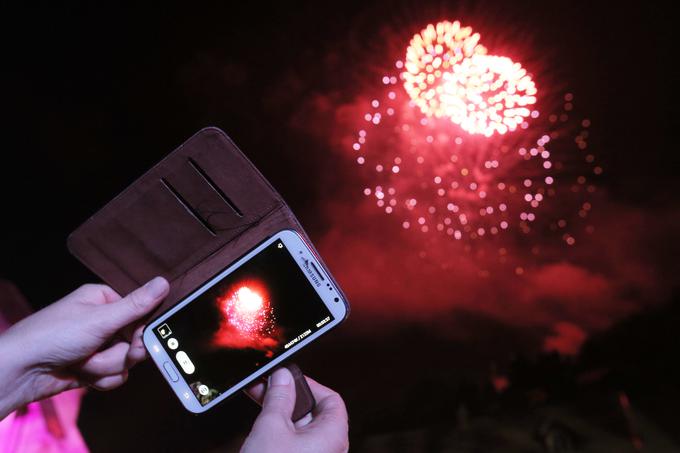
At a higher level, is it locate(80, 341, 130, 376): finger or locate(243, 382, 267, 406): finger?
locate(80, 341, 130, 376): finger

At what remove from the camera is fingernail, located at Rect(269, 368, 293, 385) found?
1.09 metres

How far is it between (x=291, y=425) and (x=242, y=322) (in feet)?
0.95

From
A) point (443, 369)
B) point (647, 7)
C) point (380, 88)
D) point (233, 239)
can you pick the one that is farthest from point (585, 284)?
point (233, 239)

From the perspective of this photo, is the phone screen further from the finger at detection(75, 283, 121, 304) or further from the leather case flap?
the finger at detection(75, 283, 121, 304)

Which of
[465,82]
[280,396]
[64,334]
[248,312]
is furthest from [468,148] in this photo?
[64,334]

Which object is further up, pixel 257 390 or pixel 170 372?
pixel 170 372

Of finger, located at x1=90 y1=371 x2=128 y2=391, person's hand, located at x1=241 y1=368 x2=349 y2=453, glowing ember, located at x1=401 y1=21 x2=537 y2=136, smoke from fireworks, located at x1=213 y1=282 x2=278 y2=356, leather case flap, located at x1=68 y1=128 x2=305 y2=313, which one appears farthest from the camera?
glowing ember, located at x1=401 y1=21 x2=537 y2=136

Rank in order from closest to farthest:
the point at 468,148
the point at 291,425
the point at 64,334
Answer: the point at 291,425
the point at 64,334
the point at 468,148

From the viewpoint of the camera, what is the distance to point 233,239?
1.13 meters

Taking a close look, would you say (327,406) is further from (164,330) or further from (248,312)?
(164,330)

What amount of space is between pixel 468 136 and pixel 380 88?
2.66 ft

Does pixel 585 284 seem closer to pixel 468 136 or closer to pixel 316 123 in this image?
pixel 468 136

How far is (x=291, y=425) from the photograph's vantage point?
985 millimetres

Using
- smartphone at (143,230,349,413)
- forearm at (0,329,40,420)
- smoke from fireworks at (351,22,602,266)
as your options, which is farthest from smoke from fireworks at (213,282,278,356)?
smoke from fireworks at (351,22,602,266)
